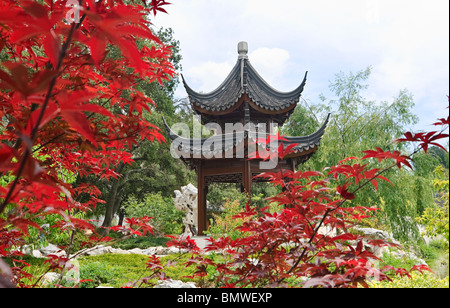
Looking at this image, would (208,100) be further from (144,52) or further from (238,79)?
(144,52)

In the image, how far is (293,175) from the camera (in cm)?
117

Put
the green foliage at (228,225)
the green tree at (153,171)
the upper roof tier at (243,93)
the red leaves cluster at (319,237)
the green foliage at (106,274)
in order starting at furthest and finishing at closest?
the green tree at (153,171) < the upper roof tier at (243,93) < the green foliage at (228,225) < the green foliage at (106,274) < the red leaves cluster at (319,237)

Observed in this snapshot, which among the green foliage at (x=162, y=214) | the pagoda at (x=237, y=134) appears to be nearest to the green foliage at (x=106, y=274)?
the pagoda at (x=237, y=134)

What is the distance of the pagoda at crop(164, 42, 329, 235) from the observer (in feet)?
21.6

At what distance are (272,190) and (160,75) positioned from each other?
51.6 ft

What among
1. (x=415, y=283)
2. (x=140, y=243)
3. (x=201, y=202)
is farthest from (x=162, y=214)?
(x=415, y=283)

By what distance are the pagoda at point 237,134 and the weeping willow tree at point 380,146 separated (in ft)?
3.62

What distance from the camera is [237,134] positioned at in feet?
21.8

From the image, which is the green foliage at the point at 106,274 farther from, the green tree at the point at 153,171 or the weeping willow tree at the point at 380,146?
the green tree at the point at 153,171

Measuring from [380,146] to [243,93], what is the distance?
3.41 metres

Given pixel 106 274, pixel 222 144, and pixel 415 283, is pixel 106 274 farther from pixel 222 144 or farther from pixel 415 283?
pixel 415 283

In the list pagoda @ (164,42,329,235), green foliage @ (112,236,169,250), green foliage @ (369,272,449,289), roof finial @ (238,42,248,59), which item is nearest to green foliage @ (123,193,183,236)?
green foliage @ (112,236,169,250)

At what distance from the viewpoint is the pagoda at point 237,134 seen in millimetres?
6582
